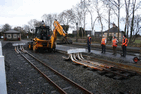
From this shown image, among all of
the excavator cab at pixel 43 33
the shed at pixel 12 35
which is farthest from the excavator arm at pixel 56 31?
the shed at pixel 12 35

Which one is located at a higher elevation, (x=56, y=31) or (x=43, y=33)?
(x=56, y=31)

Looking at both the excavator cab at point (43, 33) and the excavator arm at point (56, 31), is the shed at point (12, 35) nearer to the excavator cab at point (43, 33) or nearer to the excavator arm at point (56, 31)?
the excavator cab at point (43, 33)

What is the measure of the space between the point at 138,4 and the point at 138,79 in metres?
21.6

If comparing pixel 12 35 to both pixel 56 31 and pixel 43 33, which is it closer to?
pixel 43 33

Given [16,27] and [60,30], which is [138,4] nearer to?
[60,30]

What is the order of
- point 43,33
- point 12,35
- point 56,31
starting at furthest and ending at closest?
point 12,35 < point 43,33 < point 56,31

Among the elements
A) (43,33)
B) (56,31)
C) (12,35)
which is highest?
(12,35)

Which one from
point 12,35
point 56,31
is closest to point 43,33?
point 56,31

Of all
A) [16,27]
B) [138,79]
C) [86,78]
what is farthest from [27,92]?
[16,27]

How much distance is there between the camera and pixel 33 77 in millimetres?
6426

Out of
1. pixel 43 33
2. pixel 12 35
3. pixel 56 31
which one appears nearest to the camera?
pixel 56 31

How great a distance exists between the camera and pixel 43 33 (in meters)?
14.6

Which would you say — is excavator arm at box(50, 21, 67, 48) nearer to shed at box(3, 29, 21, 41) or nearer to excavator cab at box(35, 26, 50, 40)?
excavator cab at box(35, 26, 50, 40)

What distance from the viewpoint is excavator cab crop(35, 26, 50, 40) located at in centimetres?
1452
